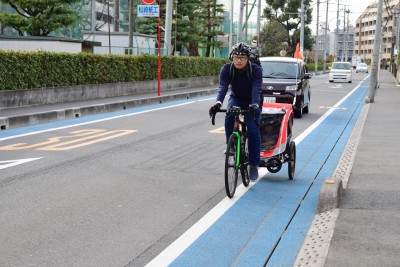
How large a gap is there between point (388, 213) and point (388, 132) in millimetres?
8312

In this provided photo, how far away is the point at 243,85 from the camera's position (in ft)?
24.2

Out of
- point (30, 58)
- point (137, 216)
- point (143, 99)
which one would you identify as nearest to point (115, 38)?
point (143, 99)

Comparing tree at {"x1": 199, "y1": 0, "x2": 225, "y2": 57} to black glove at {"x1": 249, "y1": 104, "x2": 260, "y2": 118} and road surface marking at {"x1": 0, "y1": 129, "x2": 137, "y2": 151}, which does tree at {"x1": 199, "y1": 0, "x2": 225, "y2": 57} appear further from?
black glove at {"x1": 249, "y1": 104, "x2": 260, "y2": 118}

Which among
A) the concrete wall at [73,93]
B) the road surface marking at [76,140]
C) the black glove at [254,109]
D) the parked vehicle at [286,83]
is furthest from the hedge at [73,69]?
the black glove at [254,109]

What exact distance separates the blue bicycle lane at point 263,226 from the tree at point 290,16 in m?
82.5

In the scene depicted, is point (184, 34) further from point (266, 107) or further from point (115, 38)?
point (266, 107)

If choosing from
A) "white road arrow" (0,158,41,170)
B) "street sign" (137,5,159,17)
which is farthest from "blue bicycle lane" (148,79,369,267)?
"street sign" (137,5,159,17)

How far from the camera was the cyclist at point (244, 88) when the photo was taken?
281 inches

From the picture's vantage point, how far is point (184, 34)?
46.9 metres

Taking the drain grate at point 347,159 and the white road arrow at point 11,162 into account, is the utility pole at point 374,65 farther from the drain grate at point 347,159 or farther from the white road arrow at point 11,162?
the white road arrow at point 11,162

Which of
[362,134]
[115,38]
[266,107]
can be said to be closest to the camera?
[266,107]

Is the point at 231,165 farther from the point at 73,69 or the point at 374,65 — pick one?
the point at 374,65

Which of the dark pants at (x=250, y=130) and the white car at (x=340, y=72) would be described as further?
the white car at (x=340, y=72)

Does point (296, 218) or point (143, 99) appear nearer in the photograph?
point (296, 218)
